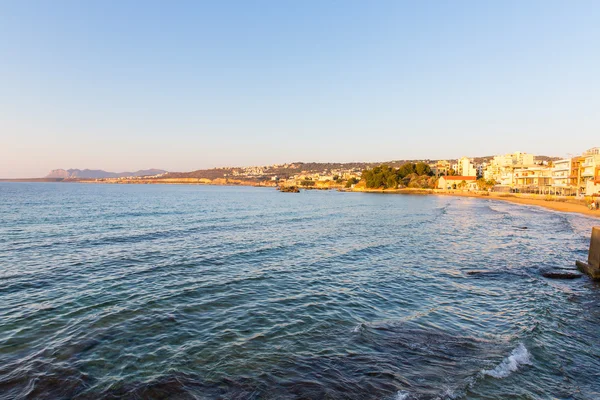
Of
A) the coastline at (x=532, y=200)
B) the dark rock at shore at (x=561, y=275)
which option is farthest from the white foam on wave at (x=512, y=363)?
the coastline at (x=532, y=200)

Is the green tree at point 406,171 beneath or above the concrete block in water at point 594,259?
above

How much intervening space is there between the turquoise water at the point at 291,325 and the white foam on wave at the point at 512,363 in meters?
0.04

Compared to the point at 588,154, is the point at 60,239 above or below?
below

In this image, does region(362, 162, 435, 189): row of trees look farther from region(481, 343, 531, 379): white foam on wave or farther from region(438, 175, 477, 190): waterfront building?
region(481, 343, 531, 379): white foam on wave

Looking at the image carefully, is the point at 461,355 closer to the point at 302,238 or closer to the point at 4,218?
the point at 302,238

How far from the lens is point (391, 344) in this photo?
10281 millimetres

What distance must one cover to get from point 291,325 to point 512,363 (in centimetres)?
642

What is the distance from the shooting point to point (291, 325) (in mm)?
11742

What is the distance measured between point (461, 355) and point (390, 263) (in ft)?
40.5

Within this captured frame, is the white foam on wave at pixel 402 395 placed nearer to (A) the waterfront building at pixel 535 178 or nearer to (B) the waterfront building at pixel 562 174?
(B) the waterfront building at pixel 562 174

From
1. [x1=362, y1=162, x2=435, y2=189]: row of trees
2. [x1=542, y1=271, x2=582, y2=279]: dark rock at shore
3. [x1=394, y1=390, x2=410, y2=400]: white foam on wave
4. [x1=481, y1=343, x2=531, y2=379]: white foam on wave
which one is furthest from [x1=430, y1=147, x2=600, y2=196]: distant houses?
[x1=394, y1=390, x2=410, y2=400]: white foam on wave

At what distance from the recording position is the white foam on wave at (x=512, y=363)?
8.59 meters

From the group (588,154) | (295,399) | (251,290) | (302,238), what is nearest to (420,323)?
(295,399)

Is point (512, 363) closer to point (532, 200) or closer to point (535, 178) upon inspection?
point (532, 200)
